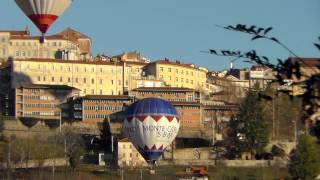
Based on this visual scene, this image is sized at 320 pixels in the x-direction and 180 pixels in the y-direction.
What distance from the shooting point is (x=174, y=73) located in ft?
262

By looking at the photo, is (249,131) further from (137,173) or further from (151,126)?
(151,126)

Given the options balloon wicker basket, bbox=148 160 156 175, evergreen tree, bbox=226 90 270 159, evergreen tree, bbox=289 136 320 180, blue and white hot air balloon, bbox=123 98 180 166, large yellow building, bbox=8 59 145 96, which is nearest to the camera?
evergreen tree, bbox=289 136 320 180

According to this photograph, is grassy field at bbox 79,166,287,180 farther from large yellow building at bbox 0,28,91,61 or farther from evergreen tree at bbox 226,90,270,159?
large yellow building at bbox 0,28,91,61

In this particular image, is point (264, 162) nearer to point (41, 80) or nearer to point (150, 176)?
point (150, 176)

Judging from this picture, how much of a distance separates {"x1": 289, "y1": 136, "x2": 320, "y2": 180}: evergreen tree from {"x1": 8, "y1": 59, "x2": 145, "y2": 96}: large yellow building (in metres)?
29.1

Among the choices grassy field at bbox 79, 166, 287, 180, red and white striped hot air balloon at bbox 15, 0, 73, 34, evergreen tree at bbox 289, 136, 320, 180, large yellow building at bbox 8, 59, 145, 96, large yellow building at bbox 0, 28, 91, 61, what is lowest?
grassy field at bbox 79, 166, 287, 180

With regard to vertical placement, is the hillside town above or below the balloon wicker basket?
above

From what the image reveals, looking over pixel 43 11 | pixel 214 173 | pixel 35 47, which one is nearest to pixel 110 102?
pixel 35 47

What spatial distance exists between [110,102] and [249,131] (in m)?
13.9

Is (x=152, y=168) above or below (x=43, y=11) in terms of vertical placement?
below

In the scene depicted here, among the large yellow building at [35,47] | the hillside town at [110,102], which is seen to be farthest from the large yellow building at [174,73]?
the large yellow building at [35,47]

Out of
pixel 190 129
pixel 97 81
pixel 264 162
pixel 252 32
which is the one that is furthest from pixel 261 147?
pixel 252 32

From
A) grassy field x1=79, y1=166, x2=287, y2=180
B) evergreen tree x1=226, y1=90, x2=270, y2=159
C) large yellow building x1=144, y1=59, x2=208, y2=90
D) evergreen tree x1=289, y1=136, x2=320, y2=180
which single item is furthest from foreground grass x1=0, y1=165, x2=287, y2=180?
large yellow building x1=144, y1=59, x2=208, y2=90

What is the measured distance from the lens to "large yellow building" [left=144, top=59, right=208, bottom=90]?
7950cm
